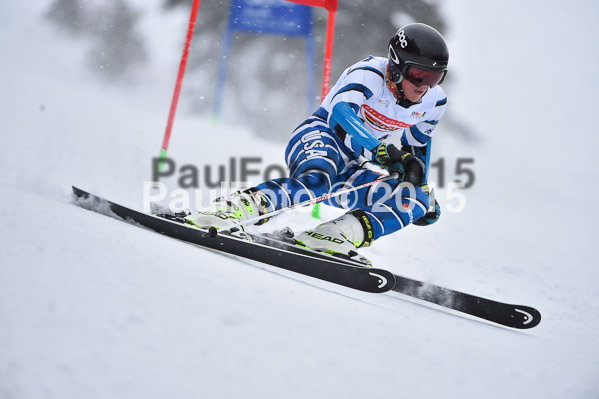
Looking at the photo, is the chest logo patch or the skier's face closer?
the skier's face

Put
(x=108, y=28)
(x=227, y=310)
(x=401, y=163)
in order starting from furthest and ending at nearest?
(x=108, y=28) < (x=401, y=163) < (x=227, y=310)

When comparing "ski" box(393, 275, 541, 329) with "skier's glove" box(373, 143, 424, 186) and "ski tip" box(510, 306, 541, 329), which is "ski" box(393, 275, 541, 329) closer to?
"ski tip" box(510, 306, 541, 329)

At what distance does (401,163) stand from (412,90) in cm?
45

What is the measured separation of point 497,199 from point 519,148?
77.8 inches

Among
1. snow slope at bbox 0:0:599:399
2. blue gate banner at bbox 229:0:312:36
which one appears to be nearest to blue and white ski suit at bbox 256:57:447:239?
snow slope at bbox 0:0:599:399

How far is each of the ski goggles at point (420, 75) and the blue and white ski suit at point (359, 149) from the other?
7.9 inches

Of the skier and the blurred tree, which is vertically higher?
the blurred tree

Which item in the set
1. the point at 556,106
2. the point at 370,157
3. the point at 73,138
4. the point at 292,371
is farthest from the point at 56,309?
the point at 556,106

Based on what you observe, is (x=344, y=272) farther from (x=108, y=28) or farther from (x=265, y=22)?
(x=108, y=28)

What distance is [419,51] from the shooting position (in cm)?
264

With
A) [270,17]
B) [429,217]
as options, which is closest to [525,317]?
[429,217]

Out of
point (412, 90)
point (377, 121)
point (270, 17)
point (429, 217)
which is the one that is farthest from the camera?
point (270, 17)

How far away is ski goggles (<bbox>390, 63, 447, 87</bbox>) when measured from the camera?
8.73ft

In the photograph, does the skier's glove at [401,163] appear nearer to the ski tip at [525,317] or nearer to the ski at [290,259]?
the ski at [290,259]
